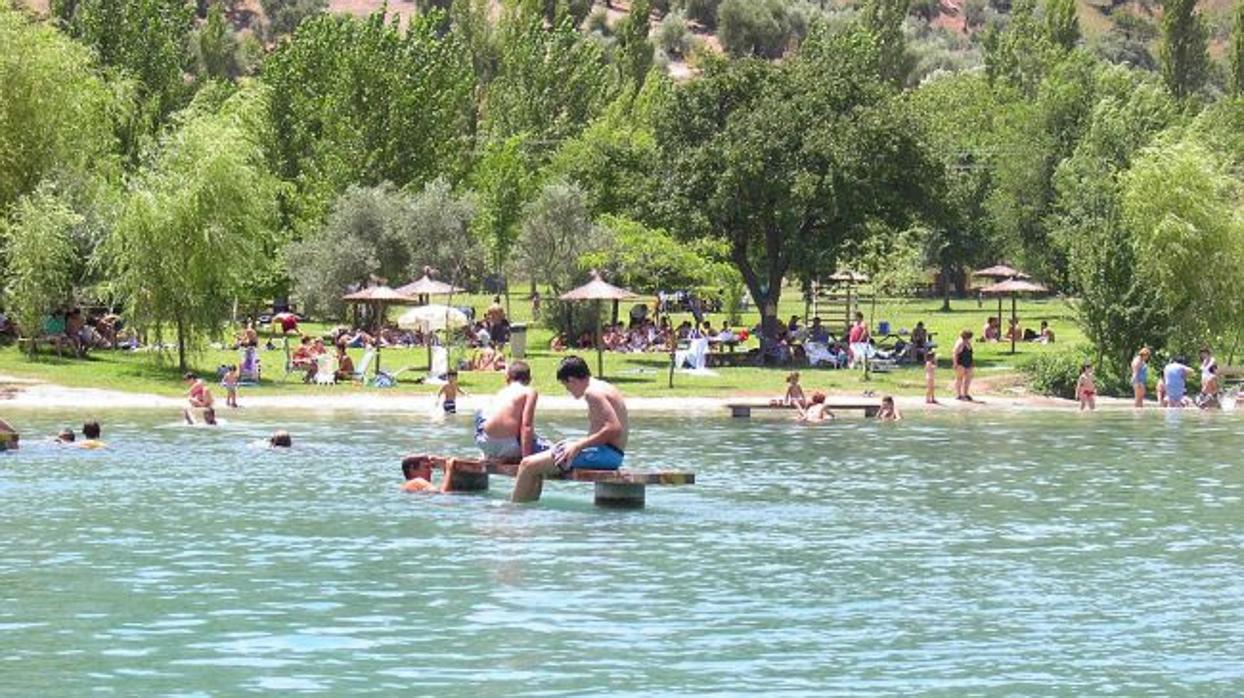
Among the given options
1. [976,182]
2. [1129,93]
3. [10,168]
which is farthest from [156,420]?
[1129,93]

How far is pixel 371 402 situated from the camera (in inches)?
1903

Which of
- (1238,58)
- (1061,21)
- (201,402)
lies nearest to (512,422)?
(201,402)

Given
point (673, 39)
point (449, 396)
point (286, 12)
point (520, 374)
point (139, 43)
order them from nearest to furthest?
point (520, 374)
point (449, 396)
point (139, 43)
point (286, 12)
point (673, 39)

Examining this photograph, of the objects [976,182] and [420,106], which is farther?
[976,182]

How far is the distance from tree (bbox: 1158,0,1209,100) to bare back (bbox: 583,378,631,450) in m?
98.3

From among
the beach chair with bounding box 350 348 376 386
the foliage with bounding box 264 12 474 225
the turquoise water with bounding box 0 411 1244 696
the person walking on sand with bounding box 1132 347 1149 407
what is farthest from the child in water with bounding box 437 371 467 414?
the foliage with bounding box 264 12 474 225

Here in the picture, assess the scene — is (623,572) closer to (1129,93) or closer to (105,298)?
(105,298)

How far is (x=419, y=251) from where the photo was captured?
74.2 meters

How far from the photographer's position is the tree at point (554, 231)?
7138 centimetres

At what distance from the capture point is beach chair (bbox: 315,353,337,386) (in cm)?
5169

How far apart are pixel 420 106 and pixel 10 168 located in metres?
28.6

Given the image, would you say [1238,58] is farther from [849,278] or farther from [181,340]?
[181,340]

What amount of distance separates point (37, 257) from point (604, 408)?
94.9ft

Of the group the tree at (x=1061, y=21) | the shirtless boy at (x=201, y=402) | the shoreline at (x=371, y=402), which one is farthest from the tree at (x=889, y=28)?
the shirtless boy at (x=201, y=402)
